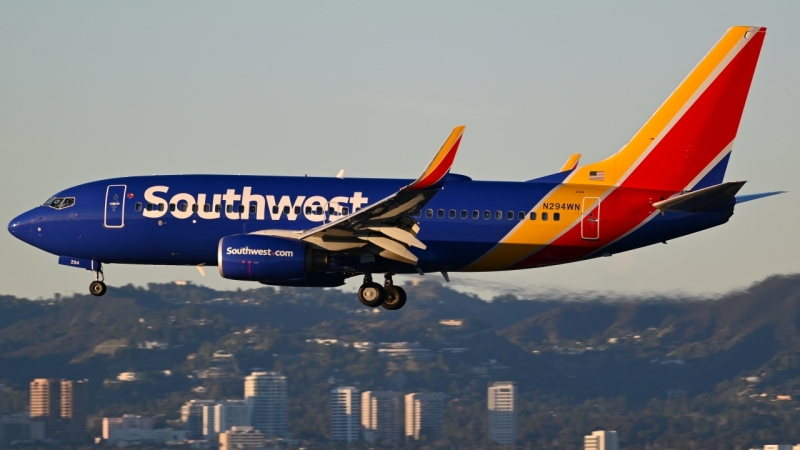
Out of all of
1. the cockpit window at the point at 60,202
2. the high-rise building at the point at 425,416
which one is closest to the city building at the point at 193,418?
the high-rise building at the point at 425,416

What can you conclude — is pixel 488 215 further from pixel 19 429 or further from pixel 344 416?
pixel 344 416

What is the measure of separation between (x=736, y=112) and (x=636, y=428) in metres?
55.9

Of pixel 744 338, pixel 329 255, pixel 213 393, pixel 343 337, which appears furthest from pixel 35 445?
pixel 329 255

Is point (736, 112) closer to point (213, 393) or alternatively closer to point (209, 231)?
point (209, 231)

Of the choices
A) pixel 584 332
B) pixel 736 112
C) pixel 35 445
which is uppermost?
pixel 736 112

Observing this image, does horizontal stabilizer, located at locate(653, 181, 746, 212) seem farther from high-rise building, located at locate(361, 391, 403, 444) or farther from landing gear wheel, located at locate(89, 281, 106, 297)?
high-rise building, located at locate(361, 391, 403, 444)

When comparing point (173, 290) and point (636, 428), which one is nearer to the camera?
point (636, 428)

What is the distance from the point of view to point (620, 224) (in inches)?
1548

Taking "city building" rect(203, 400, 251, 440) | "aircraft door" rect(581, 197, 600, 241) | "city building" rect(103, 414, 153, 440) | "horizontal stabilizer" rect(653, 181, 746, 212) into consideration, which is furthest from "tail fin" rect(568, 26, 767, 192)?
"city building" rect(203, 400, 251, 440)

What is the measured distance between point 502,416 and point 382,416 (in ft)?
32.1

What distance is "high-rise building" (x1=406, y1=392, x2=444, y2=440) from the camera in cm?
9756

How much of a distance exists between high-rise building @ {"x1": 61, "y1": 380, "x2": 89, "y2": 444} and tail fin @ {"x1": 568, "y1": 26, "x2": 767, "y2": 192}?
2491 inches

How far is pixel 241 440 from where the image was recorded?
92750 millimetres

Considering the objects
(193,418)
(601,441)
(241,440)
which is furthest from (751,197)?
(193,418)
